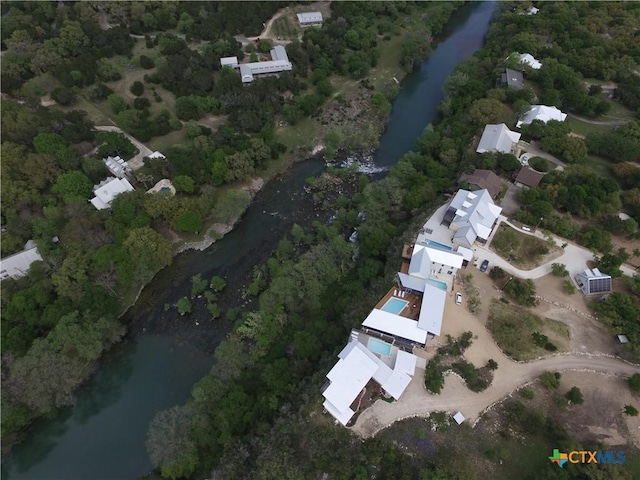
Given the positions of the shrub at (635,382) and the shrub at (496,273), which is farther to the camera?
the shrub at (496,273)

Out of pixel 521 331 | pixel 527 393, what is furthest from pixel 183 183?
pixel 527 393

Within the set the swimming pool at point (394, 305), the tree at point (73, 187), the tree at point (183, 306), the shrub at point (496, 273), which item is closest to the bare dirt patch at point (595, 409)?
the shrub at point (496, 273)

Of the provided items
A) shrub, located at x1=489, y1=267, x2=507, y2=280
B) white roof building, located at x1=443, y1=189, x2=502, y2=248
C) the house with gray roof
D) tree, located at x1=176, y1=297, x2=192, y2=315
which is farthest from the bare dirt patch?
the house with gray roof

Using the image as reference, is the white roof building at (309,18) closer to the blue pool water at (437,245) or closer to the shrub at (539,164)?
the shrub at (539,164)

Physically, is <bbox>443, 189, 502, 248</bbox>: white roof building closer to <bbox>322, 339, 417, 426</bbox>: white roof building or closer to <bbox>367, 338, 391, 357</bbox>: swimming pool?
<bbox>367, 338, 391, 357</bbox>: swimming pool

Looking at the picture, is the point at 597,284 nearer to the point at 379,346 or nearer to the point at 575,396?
the point at 575,396

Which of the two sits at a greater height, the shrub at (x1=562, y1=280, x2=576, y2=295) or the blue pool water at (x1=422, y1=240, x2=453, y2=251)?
the blue pool water at (x1=422, y1=240, x2=453, y2=251)

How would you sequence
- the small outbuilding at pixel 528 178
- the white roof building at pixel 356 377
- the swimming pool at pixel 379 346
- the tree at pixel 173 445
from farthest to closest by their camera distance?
the small outbuilding at pixel 528 178 → the swimming pool at pixel 379 346 → the tree at pixel 173 445 → the white roof building at pixel 356 377
